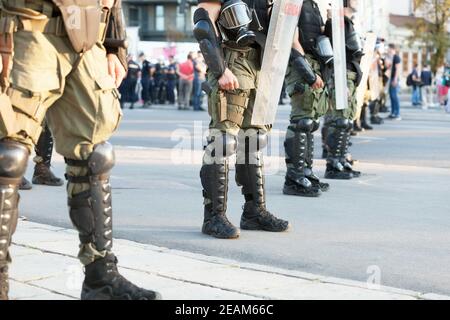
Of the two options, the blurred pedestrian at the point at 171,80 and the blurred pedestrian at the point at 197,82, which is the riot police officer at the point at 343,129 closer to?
the blurred pedestrian at the point at 197,82

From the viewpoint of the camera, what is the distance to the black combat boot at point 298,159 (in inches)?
293

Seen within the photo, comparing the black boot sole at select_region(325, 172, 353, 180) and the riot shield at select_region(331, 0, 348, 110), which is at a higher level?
the riot shield at select_region(331, 0, 348, 110)

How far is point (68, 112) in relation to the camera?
12.4ft

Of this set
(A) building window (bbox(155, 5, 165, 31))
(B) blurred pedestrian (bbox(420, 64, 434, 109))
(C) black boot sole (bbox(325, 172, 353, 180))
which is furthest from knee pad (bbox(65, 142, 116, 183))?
(A) building window (bbox(155, 5, 165, 31))

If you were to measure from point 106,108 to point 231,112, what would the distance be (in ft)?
6.06

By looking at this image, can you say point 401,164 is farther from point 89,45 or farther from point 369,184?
point 89,45

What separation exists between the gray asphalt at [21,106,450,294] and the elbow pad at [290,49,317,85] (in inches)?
39.3

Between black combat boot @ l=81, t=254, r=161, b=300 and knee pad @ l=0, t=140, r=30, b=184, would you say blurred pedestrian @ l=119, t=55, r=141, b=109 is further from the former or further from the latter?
knee pad @ l=0, t=140, r=30, b=184

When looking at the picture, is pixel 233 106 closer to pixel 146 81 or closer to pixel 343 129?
pixel 343 129

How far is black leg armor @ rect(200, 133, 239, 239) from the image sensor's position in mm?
5473

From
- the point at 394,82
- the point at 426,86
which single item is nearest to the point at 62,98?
the point at 394,82

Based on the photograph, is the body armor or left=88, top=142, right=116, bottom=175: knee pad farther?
the body armor
